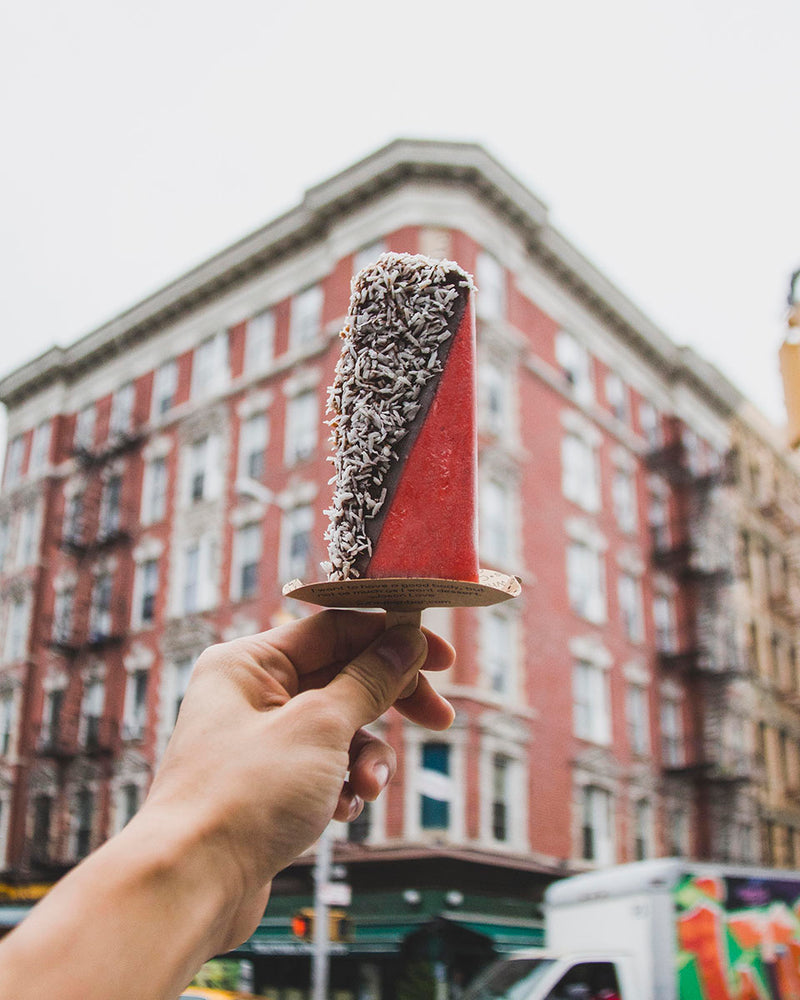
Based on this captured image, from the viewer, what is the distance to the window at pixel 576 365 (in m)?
32.4

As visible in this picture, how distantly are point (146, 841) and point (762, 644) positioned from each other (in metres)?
40.9

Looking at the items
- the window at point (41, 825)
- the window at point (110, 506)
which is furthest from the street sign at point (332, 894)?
the window at point (110, 506)

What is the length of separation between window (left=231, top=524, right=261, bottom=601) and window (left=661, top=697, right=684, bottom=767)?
13557 mm

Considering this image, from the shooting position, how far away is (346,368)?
285 cm

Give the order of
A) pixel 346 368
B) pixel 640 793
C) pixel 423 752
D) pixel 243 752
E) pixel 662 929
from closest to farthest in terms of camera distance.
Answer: pixel 243 752, pixel 346 368, pixel 662 929, pixel 423 752, pixel 640 793

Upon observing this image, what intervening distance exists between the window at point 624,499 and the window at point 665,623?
270cm

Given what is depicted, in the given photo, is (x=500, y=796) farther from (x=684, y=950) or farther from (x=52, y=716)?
(x=52, y=716)

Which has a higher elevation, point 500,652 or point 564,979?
point 500,652

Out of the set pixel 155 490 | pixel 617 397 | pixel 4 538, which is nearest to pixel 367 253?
pixel 617 397

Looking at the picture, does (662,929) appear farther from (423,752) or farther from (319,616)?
(423,752)

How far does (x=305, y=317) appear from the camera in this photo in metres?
31.6

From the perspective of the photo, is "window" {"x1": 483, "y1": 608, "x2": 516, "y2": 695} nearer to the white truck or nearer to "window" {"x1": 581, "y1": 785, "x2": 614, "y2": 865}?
"window" {"x1": 581, "y1": 785, "x2": 614, "y2": 865}

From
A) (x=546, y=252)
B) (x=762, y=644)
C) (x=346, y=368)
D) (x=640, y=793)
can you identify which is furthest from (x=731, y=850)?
(x=346, y=368)

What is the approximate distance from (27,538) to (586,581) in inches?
858
